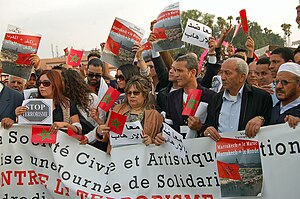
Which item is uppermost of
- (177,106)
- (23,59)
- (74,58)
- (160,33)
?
(74,58)

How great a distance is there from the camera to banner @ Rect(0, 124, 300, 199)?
4516 mm

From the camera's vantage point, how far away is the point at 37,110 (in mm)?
5309

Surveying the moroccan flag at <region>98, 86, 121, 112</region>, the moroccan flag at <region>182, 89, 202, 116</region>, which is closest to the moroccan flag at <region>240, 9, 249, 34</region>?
the moroccan flag at <region>98, 86, 121, 112</region>

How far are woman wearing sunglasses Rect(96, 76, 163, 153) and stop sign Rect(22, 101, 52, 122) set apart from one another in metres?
Result: 0.59

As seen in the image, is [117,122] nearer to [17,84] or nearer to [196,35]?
[196,35]

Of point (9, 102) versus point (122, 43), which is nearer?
point (9, 102)

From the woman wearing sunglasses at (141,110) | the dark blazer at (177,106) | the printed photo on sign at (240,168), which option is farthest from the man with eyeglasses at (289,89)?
the woman wearing sunglasses at (141,110)

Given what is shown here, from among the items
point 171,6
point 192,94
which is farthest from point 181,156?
point 171,6

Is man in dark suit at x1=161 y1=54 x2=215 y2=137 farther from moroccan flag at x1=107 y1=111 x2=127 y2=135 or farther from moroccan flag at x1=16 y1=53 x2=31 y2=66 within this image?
moroccan flag at x1=16 y1=53 x2=31 y2=66

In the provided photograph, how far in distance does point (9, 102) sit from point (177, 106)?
2011mm

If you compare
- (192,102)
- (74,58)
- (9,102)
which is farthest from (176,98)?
(74,58)

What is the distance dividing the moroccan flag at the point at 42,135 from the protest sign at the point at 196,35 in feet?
7.61

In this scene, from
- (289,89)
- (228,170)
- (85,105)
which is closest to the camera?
(289,89)

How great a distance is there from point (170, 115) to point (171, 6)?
71.8 inches
